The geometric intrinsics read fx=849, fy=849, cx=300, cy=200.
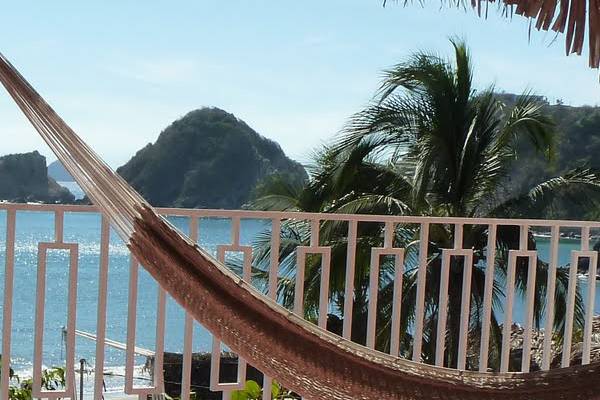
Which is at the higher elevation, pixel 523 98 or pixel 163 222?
pixel 523 98

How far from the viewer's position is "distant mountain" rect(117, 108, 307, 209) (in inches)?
639

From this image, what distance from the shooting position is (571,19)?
2.71 meters

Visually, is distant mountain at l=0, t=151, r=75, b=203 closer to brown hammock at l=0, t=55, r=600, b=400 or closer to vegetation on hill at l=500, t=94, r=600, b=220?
vegetation on hill at l=500, t=94, r=600, b=220

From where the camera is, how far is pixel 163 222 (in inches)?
71.7

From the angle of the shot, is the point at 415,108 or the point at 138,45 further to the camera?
the point at 138,45

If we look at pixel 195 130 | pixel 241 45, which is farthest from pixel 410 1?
pixel 241 45

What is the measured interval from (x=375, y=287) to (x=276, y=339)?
1056mm

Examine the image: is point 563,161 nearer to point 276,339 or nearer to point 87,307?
point 276,339

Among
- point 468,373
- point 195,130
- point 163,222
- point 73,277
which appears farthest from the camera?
point 195,130

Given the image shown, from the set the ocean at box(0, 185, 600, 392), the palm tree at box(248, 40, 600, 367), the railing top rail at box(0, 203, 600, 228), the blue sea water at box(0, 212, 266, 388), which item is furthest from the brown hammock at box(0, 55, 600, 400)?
the blue sea water at box(0, 212, 266, 388)

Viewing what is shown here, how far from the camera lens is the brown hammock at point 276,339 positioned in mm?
1635

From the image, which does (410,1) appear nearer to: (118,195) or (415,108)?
(118,195)

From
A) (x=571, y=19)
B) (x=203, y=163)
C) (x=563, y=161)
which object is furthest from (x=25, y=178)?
(x=571, y=19)

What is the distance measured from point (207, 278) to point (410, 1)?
2.57 meters
